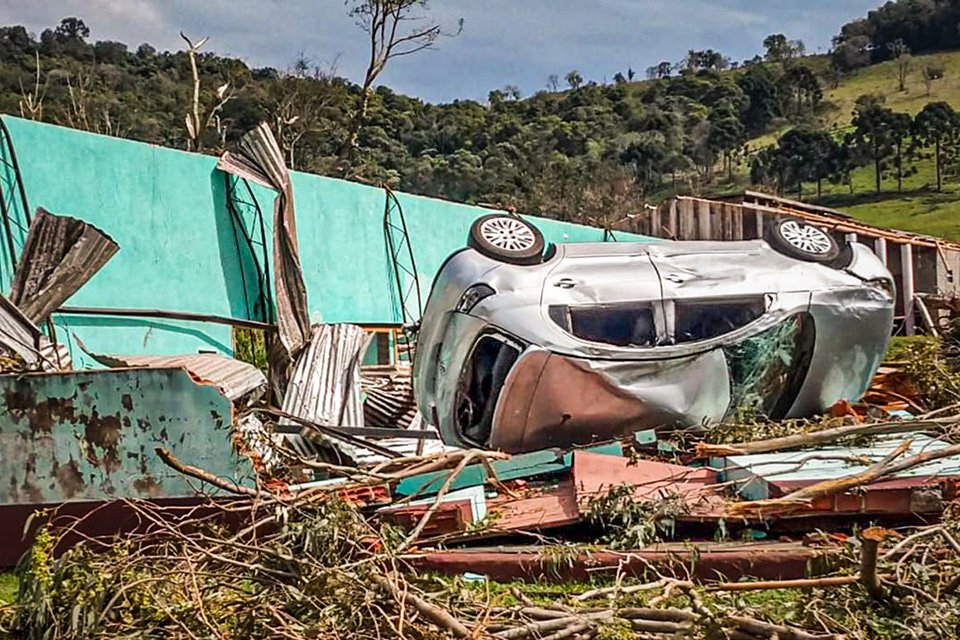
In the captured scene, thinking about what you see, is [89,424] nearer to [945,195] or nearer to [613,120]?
[945,195]

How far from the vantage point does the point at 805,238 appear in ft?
30.5

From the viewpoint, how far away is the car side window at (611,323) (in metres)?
8.02

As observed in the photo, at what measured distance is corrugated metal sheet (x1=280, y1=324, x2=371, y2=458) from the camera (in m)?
10.7

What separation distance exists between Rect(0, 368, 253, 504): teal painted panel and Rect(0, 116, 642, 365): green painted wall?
134 inches

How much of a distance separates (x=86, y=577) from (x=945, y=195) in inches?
1786

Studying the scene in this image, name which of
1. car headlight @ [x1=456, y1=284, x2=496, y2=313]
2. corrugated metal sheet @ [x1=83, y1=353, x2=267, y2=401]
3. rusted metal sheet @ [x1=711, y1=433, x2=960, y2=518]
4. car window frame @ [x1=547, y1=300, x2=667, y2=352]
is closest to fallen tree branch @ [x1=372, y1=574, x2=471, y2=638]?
rusted metal sheet @ [x1=711, y1=433, x2=960, y2=518]

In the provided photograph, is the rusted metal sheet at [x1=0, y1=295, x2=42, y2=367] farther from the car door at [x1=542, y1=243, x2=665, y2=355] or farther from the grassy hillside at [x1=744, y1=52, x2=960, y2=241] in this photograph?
the grassy hillside at [x1=744, y1=52, x2=960, y2=241]

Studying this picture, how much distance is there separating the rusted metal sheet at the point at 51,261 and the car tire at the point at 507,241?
3100 millimetres

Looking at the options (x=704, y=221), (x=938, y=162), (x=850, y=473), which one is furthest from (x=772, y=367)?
(x=938, y=162)

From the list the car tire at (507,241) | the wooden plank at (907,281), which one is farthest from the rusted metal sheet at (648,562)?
the wooden plank at (907,281)

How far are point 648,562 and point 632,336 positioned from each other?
3312 millimetres

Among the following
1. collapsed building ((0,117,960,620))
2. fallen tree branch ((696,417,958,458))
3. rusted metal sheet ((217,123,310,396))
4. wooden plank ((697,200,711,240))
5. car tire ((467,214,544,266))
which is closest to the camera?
collapsed building ((0,117,960,620))

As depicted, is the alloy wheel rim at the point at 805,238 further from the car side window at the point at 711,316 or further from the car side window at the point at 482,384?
the car side window at the point at 482,384

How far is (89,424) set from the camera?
6.21m
